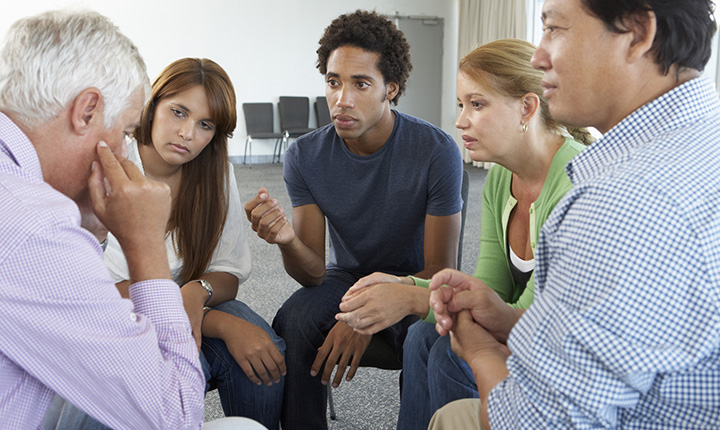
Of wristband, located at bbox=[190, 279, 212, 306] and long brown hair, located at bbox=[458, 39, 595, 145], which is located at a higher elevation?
long brown hair, located at bbox=[458, 39, 595, 145]

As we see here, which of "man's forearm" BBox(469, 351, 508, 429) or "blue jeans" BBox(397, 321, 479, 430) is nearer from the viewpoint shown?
"man's forearm" BBox(469, 351, 508, 429)

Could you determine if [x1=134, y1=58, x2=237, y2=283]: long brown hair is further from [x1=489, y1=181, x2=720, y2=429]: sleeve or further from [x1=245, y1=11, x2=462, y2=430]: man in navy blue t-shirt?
[x1=489, y1=181, x2=720, y2=429]: sleeve

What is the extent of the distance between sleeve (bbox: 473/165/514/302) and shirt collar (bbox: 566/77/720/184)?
2.84 feet

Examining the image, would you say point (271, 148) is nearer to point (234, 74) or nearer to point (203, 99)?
point (234, 74)

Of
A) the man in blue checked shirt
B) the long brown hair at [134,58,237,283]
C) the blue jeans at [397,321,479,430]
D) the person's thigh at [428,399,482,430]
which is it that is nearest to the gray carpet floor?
the blue jeans at [397,321,479,430]

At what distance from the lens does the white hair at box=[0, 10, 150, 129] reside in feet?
3.19

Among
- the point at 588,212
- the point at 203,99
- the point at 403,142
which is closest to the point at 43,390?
the point at 588,212

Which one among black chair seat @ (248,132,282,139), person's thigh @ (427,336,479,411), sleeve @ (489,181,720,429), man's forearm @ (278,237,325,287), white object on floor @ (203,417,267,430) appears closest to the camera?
sleeve @ (489,181,720,429)

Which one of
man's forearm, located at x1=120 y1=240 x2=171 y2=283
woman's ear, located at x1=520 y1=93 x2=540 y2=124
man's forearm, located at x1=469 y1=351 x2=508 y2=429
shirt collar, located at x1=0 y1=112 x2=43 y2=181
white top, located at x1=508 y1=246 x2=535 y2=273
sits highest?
shirt collar, located at x1=0 y1=112 x2=43 y2=181

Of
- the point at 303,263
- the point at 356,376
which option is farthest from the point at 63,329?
the point at 356,376

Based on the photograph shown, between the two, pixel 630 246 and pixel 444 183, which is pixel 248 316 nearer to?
pixel 444 183

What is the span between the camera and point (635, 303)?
2.35 feet

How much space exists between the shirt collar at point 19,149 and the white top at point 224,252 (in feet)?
2.98

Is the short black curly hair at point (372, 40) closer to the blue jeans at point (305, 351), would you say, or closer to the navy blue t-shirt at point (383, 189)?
the navy blue t-shirt at point (383, 189)
